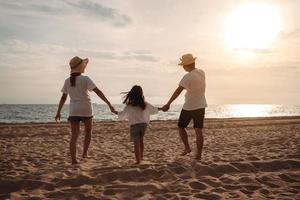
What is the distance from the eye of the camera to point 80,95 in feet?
23.2

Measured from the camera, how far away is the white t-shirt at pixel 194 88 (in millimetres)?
7395

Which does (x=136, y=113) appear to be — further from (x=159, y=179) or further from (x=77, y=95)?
(x=159, y=179)

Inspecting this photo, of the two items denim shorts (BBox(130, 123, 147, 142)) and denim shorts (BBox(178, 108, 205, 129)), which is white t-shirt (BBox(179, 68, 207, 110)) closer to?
denim shorts (BBox(178, 108, 205, 129))

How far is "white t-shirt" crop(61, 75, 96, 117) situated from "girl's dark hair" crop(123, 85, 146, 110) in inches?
29.5

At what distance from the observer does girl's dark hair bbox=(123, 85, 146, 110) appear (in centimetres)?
719

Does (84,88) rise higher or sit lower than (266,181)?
higher

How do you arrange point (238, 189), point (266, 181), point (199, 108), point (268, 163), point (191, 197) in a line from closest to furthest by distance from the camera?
point (191, 197) → point (238, 189) → point (266, 181) → point (268, 163) → point (199, 108)

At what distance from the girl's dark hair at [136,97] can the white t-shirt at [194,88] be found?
0.91m

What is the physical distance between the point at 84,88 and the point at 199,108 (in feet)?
8.03

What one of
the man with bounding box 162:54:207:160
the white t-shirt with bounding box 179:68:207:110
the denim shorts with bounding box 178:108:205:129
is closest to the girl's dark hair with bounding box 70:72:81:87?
the man with bounding box 162:54:207:160

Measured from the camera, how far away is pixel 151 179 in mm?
5887

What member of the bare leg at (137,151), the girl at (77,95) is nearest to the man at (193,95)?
the bare leg at (137,151)

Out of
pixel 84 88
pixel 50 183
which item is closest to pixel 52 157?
pixel 84 88

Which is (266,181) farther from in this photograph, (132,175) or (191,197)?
(132,175)
